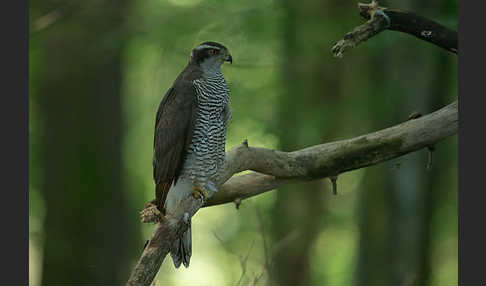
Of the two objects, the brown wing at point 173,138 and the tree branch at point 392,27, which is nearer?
the tree branch at point 392,27

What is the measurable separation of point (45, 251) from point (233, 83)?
1790mm

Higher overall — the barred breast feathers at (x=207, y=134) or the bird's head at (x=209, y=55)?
the bird's head at (x=209, y=55)

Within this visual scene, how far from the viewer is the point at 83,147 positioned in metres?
3.37

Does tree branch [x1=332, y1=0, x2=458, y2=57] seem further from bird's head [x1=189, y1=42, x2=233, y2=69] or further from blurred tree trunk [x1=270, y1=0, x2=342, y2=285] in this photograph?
blurred tree trunk [x1=270, y1=0, x2=342, y2=285]

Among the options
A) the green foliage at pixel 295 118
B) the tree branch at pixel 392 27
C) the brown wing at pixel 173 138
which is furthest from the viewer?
the green foliage at pixel 295 118

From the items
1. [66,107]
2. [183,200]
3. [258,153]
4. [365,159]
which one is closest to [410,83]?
[365,159]

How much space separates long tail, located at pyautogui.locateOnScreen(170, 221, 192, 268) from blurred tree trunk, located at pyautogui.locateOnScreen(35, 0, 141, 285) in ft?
3.37

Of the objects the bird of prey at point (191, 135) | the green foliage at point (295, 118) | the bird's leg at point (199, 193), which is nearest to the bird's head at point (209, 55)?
the bird of prey at point (191, 135)

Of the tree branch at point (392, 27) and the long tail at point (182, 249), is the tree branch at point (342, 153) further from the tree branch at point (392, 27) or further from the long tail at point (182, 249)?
the tree branch at point (392, 27)

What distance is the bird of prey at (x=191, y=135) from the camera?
226 centimetres

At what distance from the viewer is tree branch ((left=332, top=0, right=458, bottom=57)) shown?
2.07 m

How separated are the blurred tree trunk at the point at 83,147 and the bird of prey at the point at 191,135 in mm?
1092

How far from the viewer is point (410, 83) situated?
350 centimetres

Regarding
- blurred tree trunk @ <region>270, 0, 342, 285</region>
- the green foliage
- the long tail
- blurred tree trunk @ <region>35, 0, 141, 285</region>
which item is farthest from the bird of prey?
blurred tree trunk @ <region>270, 0, 342, 285</region>
